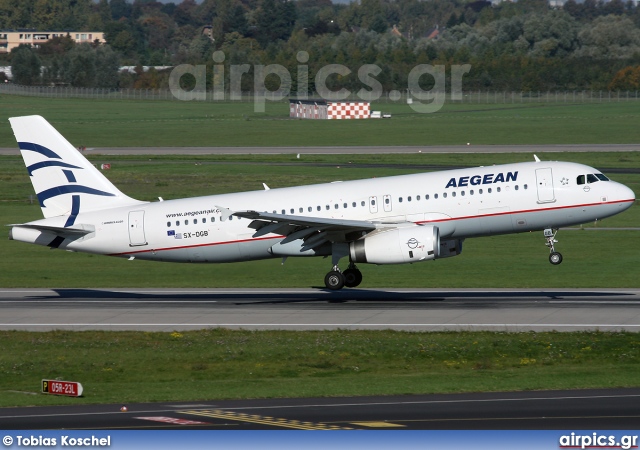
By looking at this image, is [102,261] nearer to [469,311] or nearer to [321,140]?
[469,311]

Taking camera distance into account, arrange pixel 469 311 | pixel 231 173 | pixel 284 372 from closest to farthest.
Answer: pixel 284 372 < pixel 469 311 < pixel 231 173

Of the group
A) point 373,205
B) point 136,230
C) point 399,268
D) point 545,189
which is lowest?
point 399,268

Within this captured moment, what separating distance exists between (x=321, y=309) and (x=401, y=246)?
179 inches

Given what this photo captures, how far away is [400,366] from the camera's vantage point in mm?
35531

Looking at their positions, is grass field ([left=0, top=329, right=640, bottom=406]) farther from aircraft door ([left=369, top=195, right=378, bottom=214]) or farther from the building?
the building

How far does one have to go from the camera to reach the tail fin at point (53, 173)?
165ft

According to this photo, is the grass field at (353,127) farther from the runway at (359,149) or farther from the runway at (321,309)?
the runway at (321,309)

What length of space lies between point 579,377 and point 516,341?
5919 millimetres

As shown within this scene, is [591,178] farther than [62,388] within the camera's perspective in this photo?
Yes

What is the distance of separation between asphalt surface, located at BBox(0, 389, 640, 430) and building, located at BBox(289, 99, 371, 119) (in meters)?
147

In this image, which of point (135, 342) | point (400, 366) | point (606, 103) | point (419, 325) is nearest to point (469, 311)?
point (419, 325)

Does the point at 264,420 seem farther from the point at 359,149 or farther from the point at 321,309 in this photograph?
the point at 359,149

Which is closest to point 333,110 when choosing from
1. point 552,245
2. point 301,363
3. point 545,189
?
point 552,245

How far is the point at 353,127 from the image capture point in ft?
524
